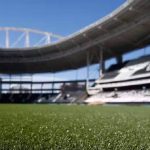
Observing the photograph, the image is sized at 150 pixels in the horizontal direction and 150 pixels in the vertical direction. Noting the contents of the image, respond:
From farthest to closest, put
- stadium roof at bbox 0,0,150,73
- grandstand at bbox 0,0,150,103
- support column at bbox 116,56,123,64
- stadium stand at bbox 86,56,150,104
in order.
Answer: support column at bbox 116,56,123,64 → stadium stand at bbox 86,56,150,104 → grandstand at bbox 0,0,150,103 → stadium roof at bbox 0,0,150,73

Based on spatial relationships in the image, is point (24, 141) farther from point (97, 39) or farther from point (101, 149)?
point (97, 39)

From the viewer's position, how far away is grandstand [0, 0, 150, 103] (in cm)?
5349

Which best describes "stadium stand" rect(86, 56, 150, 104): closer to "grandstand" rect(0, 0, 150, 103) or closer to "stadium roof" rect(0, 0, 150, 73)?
"grandstand" rect(0, 0, 150, 103)

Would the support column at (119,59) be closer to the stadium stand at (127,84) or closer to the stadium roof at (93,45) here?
the stadium roof at (93,45)

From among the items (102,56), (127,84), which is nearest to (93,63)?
(102,56)

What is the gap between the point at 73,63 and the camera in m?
83.6

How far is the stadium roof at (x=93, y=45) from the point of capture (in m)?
51.7

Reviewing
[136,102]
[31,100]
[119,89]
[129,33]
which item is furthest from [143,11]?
[31,100]

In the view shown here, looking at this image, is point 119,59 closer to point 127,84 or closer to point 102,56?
point 102,56

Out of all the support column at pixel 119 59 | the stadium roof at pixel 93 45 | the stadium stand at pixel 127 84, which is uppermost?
the stadium roof at pixel 93 45

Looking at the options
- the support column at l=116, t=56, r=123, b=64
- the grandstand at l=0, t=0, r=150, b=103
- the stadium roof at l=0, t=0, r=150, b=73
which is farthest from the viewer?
the support column at l=116, t=56, r=123, b=64

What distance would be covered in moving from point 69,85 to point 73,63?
5148 millimetres

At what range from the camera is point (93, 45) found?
6475 centimetres

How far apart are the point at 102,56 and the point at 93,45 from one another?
302 inches
